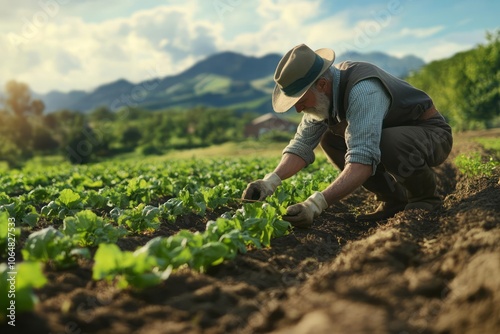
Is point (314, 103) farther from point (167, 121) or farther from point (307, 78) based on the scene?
point (167, 121)

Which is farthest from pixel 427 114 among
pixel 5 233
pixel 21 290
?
pixel 21 290

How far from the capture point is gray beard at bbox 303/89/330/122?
4.76m

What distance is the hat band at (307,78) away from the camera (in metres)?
4.55

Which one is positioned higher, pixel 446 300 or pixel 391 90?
pixel 391 90

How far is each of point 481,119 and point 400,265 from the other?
46.3m

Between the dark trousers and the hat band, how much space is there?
0.90 m

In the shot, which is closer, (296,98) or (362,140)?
(362,140)

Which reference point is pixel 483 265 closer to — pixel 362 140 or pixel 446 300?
pixel 446 300

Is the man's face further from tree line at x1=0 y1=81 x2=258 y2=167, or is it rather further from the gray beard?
tree line at x1=0 y1=81 x2=258 y2=167

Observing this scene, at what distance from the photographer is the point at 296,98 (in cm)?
463

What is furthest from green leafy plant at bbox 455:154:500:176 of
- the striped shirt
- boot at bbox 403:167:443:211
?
the striped shirt

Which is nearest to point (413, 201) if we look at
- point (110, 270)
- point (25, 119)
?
point (110, 270)

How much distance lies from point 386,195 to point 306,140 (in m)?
1.28

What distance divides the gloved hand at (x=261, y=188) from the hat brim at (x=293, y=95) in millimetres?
753
